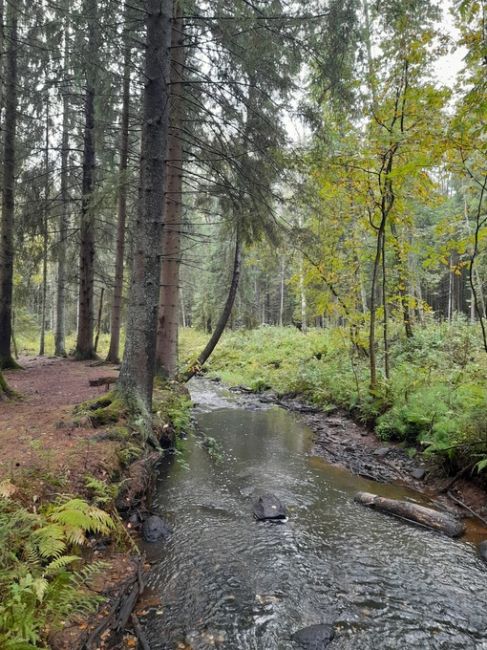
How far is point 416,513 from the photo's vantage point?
532cm

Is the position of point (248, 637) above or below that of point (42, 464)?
below

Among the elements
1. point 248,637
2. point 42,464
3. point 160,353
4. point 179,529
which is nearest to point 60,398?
point 160,353

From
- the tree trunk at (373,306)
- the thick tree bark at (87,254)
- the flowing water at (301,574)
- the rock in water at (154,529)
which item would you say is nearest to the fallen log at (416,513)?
the flowing water at (301,574)

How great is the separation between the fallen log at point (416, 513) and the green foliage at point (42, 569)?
3.93m

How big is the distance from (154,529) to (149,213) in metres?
4.74

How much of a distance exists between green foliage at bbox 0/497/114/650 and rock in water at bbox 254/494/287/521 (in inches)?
86.1

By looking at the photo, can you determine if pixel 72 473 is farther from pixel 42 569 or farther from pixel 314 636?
pixel 314 636

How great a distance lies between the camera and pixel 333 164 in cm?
855

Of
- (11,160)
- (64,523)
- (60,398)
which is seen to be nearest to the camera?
(64,523)

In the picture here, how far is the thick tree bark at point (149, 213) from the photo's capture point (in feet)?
20.6

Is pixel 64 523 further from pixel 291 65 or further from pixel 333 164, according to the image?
pixel 291 65

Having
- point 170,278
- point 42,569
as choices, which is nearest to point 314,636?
point 42,569

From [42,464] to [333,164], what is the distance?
805cm

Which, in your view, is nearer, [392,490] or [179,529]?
[179,529]
